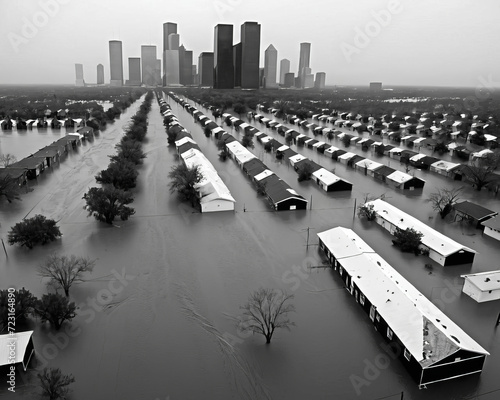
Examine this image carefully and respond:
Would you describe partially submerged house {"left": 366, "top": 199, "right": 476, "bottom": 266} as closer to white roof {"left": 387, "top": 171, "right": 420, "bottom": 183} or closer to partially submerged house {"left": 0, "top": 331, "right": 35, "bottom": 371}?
white roof {"left": 387, "top": 171, "right": 420, "bottom": 183}

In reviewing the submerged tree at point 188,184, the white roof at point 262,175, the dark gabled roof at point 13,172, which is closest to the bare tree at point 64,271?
the submerged tree at point 188,184

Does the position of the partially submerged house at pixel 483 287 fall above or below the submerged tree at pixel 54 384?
above

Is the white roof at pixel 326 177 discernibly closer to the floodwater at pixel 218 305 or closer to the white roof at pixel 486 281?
the floodwater at pixel 218 305

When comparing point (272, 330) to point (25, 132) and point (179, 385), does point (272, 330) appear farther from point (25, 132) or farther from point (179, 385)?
point (25, 132)

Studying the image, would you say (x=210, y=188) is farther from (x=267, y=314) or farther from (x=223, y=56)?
(x=223, y=56)

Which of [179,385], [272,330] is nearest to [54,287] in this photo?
[179,385]

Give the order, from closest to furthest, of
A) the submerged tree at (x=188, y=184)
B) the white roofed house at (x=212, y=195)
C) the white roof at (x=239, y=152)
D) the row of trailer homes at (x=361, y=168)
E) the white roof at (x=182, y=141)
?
the white roofed house at (x=212, y=195) → the submerged tree at (x=188, y=184) → the row of trailer homes at (x=361, y=168) → the white roof at (x=239, y=152) → the white roof at (x=182, y=141)

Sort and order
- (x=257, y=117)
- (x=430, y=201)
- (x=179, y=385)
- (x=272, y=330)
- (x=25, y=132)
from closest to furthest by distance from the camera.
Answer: (x=179, y=385), (x=272, y=330), (x=430, y=201), (x=25, y=132), (x=257, y=117)
